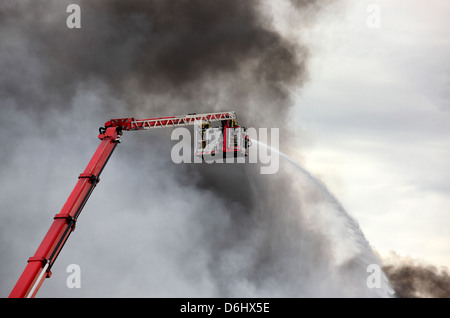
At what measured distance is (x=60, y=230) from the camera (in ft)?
113

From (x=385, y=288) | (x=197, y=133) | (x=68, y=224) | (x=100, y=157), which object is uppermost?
(x=197, y=133)

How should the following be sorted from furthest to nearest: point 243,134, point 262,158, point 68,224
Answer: point 262,158, point 243,134, point 68,224

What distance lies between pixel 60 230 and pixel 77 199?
2.91 m

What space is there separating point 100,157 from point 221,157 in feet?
33.6

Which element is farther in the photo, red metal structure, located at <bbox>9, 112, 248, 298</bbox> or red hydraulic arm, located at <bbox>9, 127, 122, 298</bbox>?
red metal structure, located at <bbox>9, 112, 248, 298</bbox>

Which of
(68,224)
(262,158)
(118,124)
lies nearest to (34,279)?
(68,224)

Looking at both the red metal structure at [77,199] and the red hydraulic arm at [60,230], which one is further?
the red metal structure at [77,199]

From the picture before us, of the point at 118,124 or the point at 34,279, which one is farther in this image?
the point at 118,124

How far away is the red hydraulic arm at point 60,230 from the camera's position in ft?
103

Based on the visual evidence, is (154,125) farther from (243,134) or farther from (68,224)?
(68,224)

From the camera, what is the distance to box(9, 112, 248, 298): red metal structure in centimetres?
3186

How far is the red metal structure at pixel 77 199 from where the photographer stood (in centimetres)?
3186

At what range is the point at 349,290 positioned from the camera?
164 ft

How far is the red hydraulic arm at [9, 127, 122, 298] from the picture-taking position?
103ft
